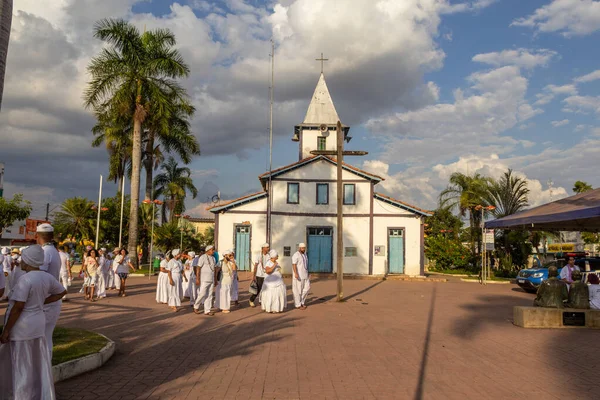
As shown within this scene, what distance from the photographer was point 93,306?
1353cm

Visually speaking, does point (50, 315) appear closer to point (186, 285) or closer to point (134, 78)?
point (186, 285)

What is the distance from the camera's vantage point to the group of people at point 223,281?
1227 centimetres

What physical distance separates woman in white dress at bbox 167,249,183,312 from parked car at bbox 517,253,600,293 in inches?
512

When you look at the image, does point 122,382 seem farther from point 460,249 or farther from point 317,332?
point 460,249

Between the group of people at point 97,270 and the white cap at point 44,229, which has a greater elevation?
the white cap at point 44,229

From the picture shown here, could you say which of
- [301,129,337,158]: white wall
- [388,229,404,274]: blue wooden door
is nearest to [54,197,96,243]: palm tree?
[301,129,337,158]: white wall

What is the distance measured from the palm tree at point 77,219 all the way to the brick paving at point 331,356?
2713 centimetres

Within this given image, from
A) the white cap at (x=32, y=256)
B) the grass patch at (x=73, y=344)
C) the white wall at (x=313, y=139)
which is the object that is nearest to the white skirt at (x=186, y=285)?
the grass patch at (x=73, y=344)

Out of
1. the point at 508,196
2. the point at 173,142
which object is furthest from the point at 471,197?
the point at 173,142

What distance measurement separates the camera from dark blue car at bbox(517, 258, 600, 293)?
60.8ft

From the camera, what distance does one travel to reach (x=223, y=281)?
12680 mm

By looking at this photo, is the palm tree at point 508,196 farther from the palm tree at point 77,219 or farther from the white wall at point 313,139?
the palm tree at point 77,219

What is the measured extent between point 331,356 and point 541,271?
14.6 m

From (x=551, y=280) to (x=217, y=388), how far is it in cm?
867
